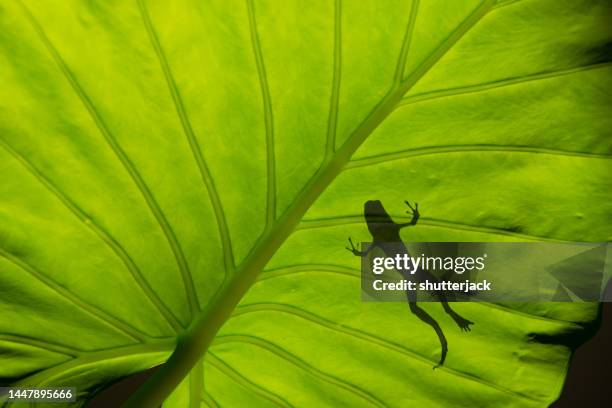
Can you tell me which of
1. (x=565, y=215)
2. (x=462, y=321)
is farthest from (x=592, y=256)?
(x=462, y=321)

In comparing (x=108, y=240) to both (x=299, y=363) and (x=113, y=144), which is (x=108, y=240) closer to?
(x=113, y=144)

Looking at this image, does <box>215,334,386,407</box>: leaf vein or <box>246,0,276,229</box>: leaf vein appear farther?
<box>215,334,386,407</box>: leaf vein

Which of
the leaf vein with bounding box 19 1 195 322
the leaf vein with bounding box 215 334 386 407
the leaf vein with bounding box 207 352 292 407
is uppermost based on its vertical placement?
the leaf vein with bounding box 19 1 195 322

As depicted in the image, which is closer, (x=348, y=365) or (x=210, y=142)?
(x=210, y=142)

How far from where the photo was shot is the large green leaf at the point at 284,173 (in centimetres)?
73

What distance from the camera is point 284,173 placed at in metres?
0.80

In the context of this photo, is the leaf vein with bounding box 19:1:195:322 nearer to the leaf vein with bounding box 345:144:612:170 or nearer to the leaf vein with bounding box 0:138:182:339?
the leaf vein with bounding box 0:138:182:339

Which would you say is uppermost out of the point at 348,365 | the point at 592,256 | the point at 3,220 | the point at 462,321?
the point at 592,256

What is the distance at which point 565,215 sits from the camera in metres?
0.81

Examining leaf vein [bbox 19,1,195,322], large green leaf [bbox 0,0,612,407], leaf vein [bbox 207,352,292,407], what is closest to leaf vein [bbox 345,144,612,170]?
large green leaf [bbox 0,0,612,407]

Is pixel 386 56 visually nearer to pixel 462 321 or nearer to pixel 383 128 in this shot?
pixel 383 128

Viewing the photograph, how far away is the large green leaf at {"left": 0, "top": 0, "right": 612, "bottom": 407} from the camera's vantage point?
729mm

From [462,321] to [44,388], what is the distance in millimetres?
586

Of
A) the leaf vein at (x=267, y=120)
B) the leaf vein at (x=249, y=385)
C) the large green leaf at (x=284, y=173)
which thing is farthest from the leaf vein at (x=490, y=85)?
the leaf vein at (x=249, y=385)
